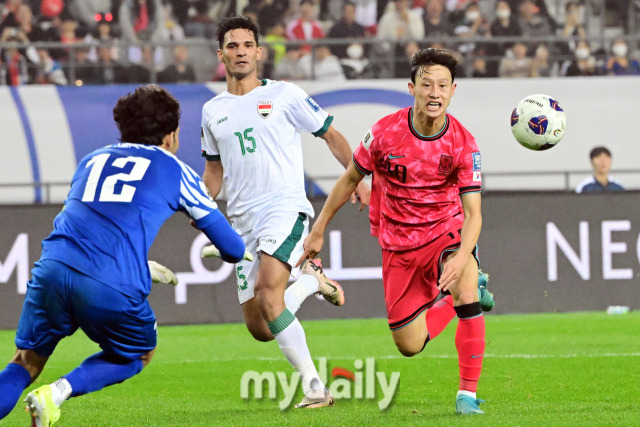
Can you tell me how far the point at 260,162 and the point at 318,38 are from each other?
1052 cm

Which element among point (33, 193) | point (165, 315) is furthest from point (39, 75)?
point (165, 315)

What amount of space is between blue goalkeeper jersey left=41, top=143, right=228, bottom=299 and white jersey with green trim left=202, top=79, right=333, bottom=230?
2134 millimetres

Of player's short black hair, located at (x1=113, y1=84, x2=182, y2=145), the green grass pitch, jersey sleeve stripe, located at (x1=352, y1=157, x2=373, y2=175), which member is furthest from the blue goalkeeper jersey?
jersey sleeve stripe, located at (x1=352, y1=157, x2=373, y2=175)

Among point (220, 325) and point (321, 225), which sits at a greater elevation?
point (321, 225)

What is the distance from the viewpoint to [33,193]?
595 inches

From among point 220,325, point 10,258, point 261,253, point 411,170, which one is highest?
point 411,170

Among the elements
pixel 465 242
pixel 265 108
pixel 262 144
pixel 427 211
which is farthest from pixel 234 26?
pixel 465 242

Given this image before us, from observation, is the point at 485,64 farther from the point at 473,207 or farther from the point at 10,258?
the point at 473,207

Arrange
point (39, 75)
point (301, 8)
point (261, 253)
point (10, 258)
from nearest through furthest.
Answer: point (261, 253), point (10, 258), point (39, 75), point (301, 8)

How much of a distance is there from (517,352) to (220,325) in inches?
165

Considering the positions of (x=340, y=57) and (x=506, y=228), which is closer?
(x=506, y=228)

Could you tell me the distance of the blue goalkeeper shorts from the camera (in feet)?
15.2

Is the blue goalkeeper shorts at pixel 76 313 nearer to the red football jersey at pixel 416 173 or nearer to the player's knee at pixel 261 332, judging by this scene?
the red football jersey at pixel 416 173

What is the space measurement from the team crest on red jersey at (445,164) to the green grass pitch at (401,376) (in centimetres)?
142
